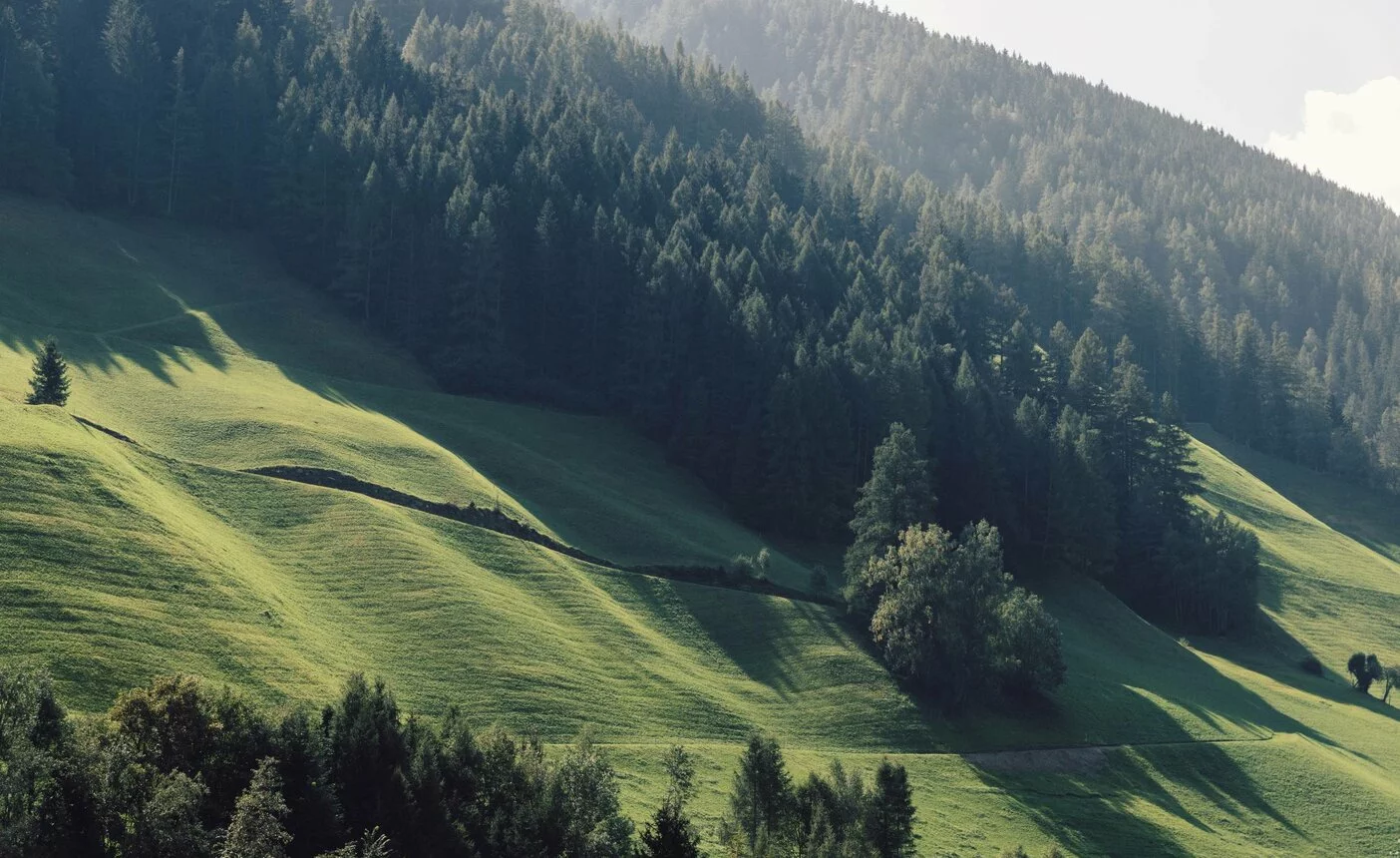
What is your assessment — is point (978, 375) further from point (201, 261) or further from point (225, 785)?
point (225, 785)

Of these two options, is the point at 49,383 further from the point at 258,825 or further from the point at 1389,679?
the point at 1389,679

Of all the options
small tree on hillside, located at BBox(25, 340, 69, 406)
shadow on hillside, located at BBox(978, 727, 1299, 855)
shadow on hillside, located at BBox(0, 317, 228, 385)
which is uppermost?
shadow on hillside, located at BBox(0, 317, 228, 385)

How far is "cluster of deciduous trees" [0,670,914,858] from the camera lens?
39.9 m

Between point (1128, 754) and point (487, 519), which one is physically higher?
point (487, 519)

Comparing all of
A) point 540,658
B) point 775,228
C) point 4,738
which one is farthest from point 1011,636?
point 775,228

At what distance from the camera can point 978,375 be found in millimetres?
138625

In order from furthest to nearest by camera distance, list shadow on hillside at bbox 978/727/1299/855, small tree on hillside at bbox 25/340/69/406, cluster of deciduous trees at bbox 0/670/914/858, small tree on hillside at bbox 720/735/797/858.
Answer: small tree on hillside at bbox 25/340/69/406 → shadow on hillside at bbox 978/727/1299/855 → small tree on hillside at bbox 720/735/797/858 → cluster of deciduous trees at bbox 0/670/914/858

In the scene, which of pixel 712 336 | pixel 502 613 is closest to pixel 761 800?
pixel 502 613

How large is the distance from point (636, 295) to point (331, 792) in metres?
90.9

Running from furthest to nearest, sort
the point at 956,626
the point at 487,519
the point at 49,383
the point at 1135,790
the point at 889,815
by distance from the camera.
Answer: the point at 487,519 → the point at 956,626 → the point at 49,383 → the point at 1135,790 → the point at 889,815

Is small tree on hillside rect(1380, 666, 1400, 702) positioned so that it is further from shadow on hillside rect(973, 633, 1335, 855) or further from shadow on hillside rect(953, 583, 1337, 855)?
shadow on hillside rect(973, 633, 1335, 855)

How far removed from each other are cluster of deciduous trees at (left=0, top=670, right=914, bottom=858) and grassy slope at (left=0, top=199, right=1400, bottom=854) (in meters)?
7.18

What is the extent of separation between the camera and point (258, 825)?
3956 centimetres

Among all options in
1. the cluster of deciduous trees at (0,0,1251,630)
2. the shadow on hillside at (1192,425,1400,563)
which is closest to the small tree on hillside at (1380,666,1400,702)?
the cluster of deciduous trees at (0,0,1251,630)
